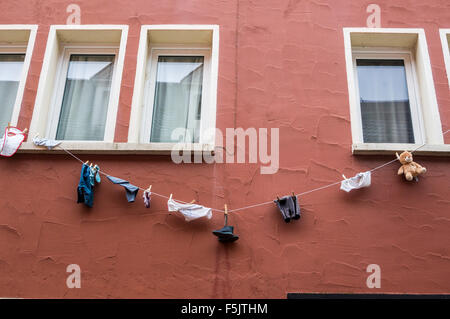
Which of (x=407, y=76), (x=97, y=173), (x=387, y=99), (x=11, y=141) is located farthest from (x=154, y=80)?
(x=407, y=76)

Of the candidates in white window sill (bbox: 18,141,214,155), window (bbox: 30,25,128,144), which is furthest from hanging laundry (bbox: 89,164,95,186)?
window (bbox: 30,25,128,144)

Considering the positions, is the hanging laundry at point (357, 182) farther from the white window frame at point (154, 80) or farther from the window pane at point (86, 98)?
the window pane at point (86, 98)

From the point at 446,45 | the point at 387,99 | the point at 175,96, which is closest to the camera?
the point at 446,45

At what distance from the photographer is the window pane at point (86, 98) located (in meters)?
5.92

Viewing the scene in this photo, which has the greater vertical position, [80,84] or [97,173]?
[80,84]

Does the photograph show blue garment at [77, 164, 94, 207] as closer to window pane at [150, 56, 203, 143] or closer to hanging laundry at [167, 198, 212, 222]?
hanging laundry at [167, 198, 212, 222]

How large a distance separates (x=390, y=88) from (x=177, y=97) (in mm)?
2847

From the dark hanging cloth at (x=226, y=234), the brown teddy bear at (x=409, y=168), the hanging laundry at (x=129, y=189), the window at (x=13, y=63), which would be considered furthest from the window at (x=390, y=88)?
the window at (x=13, y=63)

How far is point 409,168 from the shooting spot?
16.7ft

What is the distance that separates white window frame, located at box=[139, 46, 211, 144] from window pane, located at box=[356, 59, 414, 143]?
2057mm

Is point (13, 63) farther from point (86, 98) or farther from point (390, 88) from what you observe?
point (390, 88)

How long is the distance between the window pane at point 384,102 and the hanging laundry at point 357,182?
843 millimetres
